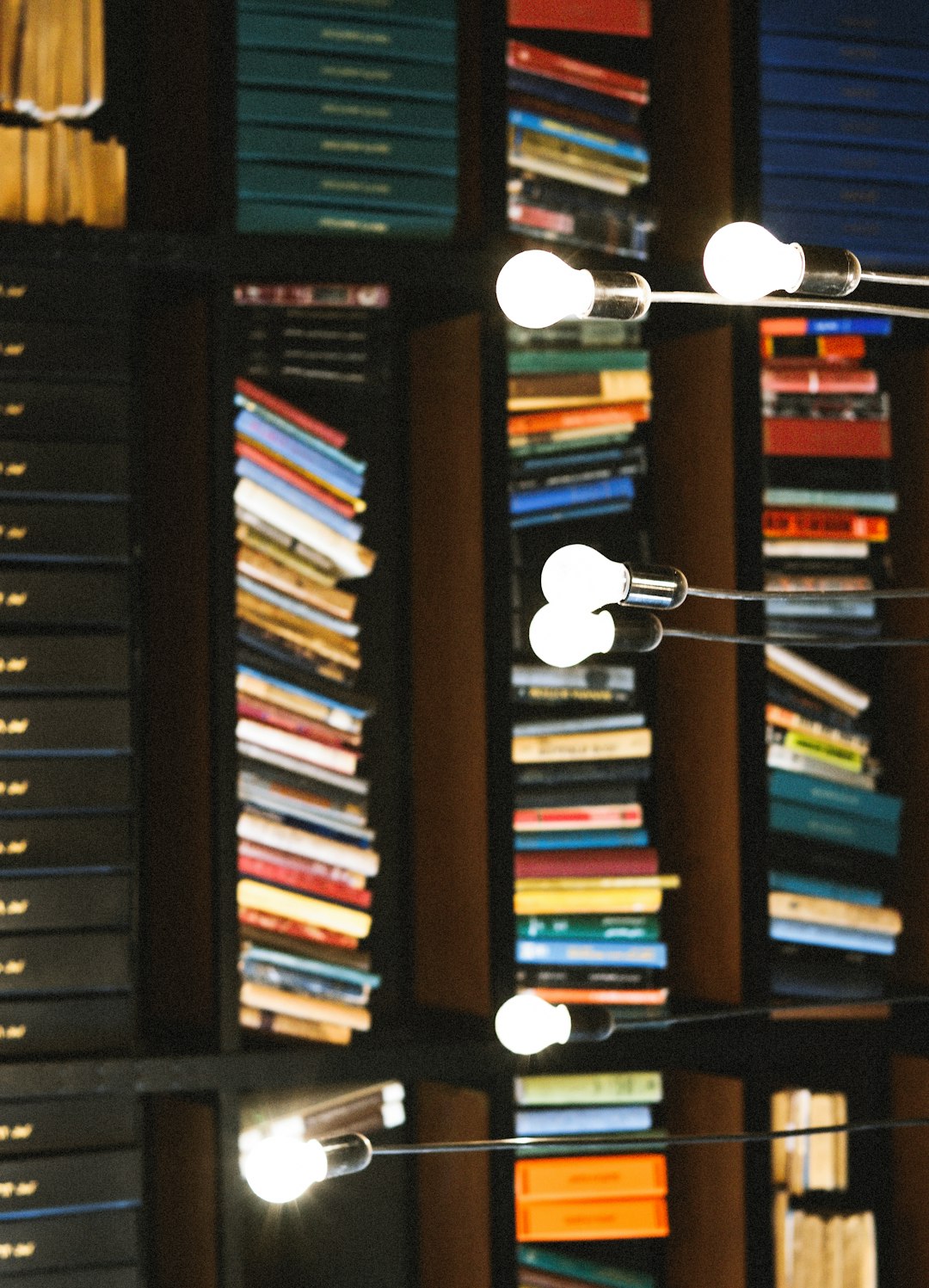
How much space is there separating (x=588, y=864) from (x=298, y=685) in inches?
17.9

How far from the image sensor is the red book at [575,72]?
78.6 inches

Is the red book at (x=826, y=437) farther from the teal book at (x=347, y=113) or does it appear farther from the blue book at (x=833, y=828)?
the teal book at (x=347, y=113)

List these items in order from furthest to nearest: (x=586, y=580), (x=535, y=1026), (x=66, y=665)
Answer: (x=66, y=665), (x=535, y=1026), (x=586, y=580)

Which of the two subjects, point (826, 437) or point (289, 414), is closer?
point (289, 414)

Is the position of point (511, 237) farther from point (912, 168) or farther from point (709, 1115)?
point (709, 1115)

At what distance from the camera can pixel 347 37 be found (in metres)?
1.95

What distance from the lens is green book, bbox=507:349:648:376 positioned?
2.06 meters

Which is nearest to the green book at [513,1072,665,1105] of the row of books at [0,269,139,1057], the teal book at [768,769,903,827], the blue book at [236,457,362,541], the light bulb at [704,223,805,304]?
the teal book at [768,769,903,827]

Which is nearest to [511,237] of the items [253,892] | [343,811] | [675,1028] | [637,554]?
[637,554]

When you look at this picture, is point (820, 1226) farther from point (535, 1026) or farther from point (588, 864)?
point (535, 1026)

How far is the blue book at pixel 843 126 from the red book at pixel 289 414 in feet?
2.38

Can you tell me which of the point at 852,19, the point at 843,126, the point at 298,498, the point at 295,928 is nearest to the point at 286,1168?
the point at 295,928

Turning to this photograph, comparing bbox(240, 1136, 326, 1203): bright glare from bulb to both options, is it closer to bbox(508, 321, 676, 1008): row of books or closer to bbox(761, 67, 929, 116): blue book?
bbox(508, 321, 676, 1008): row of books

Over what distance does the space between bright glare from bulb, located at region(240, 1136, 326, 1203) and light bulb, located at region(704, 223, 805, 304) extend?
2.59ft
